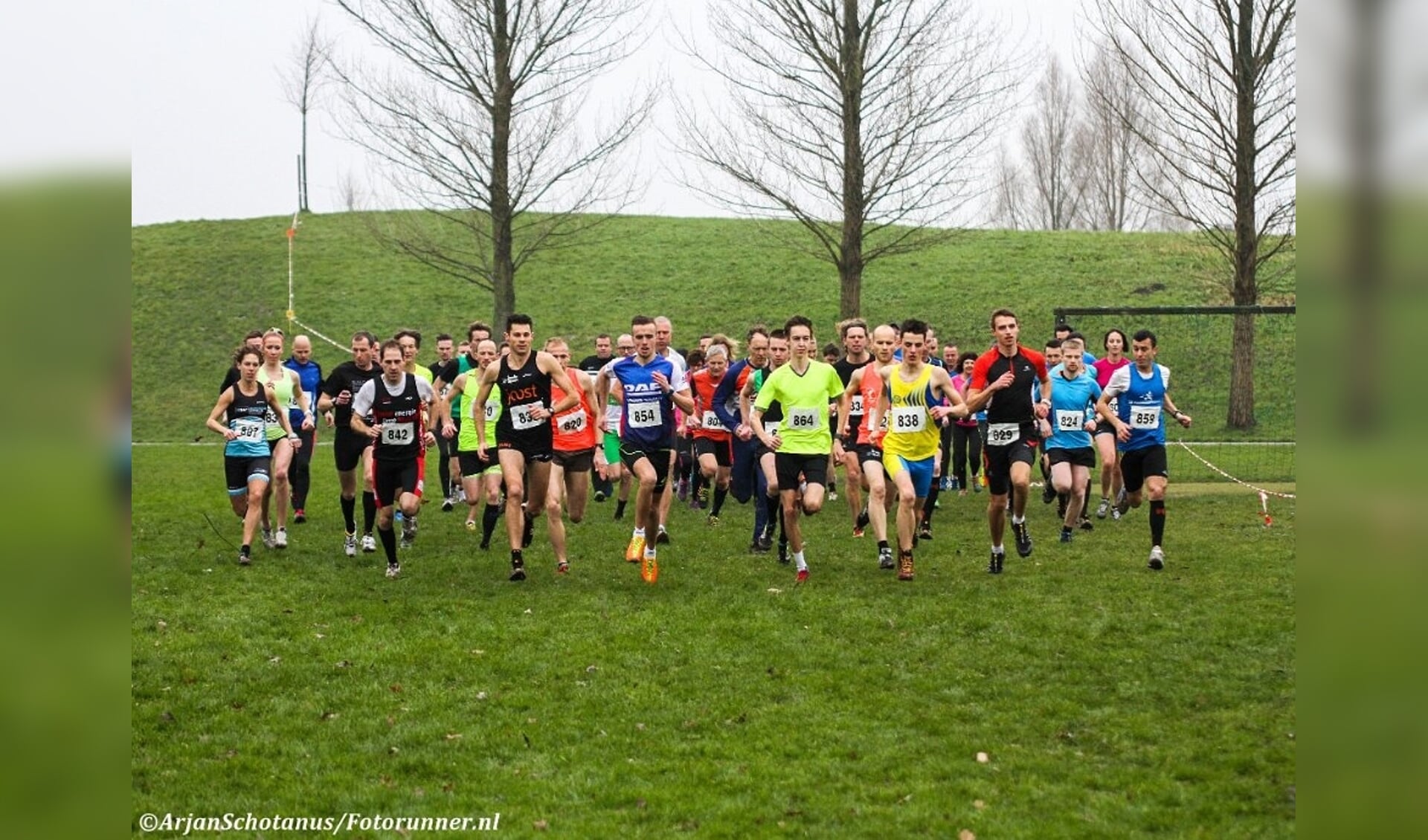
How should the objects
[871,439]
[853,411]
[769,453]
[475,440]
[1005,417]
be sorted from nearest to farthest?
[871,439], [1005,417], [769,453], [475,440], [853,411]

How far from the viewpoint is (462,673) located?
8578mm

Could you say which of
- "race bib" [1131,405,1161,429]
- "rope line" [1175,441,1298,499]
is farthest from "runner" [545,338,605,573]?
"rope line" [1175,441,1298,499]

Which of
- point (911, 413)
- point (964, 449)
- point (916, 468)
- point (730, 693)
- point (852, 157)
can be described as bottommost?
point (730, 693)

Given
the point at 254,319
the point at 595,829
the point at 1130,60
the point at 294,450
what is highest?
the point at 1130,60

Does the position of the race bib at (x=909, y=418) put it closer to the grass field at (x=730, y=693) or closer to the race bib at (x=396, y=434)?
the grass field at (x=730, y=693)

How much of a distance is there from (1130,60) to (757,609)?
18141 millimetres

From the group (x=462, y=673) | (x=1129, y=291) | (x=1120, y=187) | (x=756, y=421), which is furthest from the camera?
(x=1120, y=187)

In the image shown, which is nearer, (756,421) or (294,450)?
(756,421)

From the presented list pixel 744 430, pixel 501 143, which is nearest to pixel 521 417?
pixel 744 430

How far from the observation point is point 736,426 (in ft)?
47.4

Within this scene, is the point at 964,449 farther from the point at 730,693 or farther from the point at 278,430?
the point at 730,693

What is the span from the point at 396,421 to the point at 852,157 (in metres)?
14.5

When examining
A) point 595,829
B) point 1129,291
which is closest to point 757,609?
point 595,829
